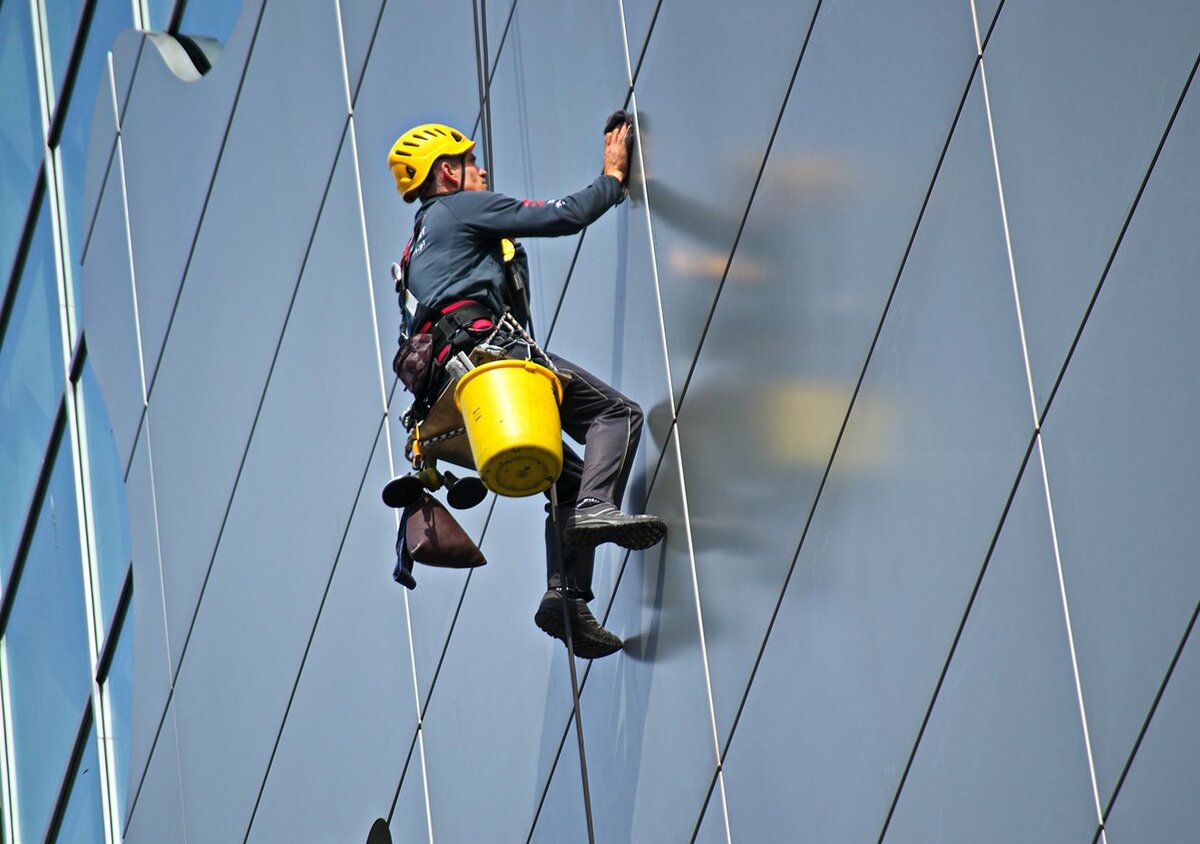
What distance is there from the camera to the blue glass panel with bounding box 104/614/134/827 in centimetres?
1323

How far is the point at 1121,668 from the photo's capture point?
5.97 meters

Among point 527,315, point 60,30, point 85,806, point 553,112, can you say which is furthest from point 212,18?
point 527,315

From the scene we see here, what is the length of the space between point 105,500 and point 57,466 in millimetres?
1109

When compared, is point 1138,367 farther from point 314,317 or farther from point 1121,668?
point 314,317

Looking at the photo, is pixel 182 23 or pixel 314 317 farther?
pixel 182 23

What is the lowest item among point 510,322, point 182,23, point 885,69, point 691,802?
point 691,802

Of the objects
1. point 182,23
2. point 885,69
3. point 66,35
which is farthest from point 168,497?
point 885,69

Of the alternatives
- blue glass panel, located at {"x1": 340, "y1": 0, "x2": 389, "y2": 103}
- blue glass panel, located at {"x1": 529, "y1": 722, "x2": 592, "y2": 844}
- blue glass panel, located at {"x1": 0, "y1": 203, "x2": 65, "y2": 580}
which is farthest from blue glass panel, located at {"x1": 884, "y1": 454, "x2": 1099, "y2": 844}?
blue glass panel, located at {"x1": 0, "y1": 203, "x2": 65, "y2": 580}

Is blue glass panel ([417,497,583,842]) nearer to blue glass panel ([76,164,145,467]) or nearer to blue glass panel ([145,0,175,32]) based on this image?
blue glass panel ([76,164,145,467])

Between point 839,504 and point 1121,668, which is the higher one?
point 839,504

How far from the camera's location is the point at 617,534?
762 cm

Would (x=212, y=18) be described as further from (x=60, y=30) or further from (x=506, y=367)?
(x=506, y=367)

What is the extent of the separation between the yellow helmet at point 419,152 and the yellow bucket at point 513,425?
3.96ft

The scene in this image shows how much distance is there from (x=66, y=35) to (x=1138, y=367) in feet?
35.8
